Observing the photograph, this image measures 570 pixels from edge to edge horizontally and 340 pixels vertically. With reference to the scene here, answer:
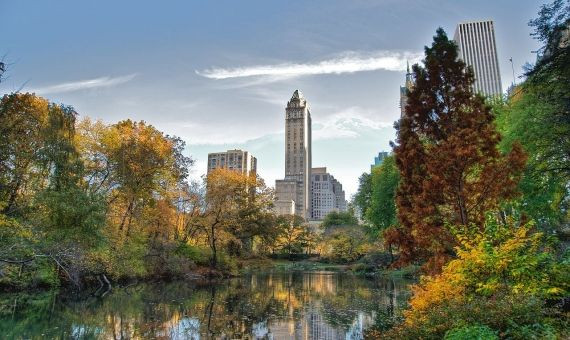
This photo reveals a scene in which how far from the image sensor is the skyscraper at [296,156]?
157663mm

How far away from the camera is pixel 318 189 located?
19975 cm

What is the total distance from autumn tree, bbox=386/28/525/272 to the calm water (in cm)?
416

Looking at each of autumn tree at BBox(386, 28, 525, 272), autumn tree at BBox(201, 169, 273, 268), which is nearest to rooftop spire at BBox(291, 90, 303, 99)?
autumn tree at BBox(201, 169, 273, 268)

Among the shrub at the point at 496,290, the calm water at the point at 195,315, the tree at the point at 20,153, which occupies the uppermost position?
the tree at the point at 20,153

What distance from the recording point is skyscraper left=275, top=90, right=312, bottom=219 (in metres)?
158

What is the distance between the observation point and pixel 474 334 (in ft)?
19.8

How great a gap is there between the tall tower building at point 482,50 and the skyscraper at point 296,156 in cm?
6198

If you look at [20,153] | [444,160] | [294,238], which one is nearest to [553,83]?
[444,160]

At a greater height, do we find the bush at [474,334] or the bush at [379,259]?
the bush at [379,259]

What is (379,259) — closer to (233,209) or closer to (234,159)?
(233,209)

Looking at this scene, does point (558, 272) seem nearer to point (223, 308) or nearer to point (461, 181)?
point (461, 181)

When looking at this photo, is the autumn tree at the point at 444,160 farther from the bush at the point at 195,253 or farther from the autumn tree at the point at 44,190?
the bush at the point at 195,253

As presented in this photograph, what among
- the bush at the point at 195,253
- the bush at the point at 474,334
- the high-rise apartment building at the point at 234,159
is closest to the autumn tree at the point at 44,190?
the bush at the point at 195,253

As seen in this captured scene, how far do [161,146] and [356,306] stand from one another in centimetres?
2261
